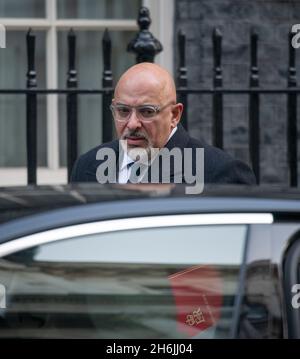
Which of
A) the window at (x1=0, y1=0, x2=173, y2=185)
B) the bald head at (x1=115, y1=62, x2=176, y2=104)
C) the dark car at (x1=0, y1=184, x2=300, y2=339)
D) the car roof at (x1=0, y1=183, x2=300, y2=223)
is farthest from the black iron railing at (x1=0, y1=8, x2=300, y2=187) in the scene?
the dark car at (x1=0, y1=184, x2=300, y2=339)

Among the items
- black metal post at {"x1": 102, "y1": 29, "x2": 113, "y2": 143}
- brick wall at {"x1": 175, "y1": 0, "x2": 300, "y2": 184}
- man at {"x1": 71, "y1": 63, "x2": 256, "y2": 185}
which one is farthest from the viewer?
brick wall at {"x1": 175, "y1": 0, "x2": 300, "y2": 184}

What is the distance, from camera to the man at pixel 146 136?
4941mm

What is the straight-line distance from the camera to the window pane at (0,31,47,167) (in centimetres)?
862

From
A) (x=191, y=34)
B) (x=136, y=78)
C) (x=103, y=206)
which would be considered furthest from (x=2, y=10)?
(x=103, y=206)

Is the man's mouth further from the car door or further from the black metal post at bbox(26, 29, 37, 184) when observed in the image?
the black metal post at bbox(26, 29, 37, 184)

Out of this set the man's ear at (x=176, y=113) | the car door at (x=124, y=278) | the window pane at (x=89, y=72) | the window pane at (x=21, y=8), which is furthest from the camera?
the window pane at (x=89, y=72)

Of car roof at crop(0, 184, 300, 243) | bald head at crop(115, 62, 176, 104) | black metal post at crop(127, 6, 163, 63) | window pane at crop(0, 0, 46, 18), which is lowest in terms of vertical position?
car roof at crop(0, 184, 300, 243)

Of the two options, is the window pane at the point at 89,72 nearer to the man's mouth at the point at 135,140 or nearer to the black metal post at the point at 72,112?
the black metal post at the point at 72,112

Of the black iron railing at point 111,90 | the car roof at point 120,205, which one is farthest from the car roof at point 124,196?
the black iron railing at point 111,90

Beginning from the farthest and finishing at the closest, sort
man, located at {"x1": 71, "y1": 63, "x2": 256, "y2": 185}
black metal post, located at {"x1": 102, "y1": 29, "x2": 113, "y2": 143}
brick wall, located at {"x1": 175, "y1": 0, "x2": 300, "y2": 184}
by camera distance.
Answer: brick wall, located at {"x1": 175, "y1": 0, "x2": 300, "y2": 184}
black metal post, located at {"x1": 102, "y1": 29, "x2": 113, "y2": 143}
man, located at {"x1": 71, "y1": 63, "x2": 256, "y2": 185}

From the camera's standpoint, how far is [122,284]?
347 centimetres

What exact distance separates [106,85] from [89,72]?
1772 millimetres

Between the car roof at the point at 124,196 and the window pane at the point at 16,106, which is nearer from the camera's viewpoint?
the car roof at the point at 124,196
